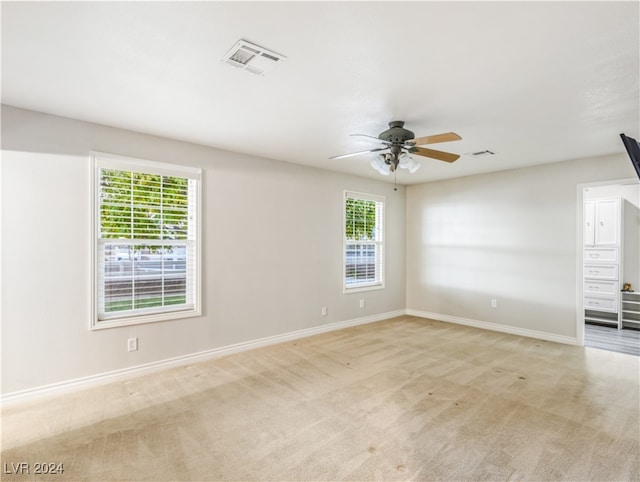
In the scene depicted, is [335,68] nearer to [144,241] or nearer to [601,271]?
[144,241]

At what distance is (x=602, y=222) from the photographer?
5.67 m

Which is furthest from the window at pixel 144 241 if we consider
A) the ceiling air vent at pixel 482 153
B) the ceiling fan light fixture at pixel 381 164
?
the ceiling air vent at pixel 482 153

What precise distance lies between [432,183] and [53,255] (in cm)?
569

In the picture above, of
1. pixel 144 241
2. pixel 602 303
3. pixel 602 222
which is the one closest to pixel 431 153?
pixel 144 241

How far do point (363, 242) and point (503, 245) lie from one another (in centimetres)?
225

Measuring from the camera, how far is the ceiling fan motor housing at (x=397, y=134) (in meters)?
3.02

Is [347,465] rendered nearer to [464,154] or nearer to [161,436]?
[161,436]

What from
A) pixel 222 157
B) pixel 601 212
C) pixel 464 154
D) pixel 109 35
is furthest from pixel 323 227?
pixel 601 212

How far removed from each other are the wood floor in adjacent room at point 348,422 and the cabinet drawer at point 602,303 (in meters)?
1.94

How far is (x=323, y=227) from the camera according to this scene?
17.2 ft

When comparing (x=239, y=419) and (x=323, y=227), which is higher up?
(x=323, y=227)

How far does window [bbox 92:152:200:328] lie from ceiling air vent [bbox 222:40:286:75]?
1.93 meters

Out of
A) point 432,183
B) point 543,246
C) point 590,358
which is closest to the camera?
point 590,358

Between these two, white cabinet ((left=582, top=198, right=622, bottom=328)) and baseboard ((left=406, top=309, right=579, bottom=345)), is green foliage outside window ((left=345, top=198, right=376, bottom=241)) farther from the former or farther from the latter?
white cabinet ((left=582, top=198, right=622, bottom=328))
